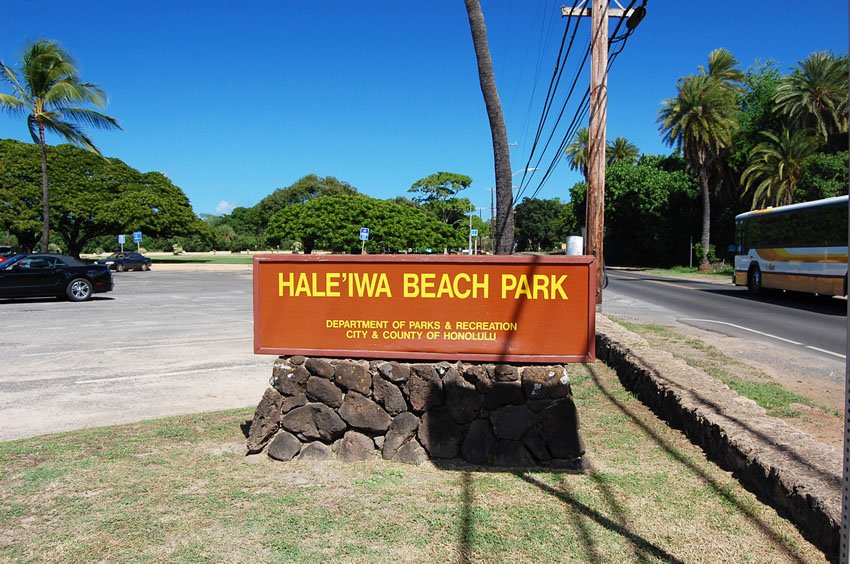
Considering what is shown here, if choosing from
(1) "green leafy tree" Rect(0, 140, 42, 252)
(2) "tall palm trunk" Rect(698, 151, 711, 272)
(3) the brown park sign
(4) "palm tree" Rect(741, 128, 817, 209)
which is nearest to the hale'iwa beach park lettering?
(3) the brown park sign

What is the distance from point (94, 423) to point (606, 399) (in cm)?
527

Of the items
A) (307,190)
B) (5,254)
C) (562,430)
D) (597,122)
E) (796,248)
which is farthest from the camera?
(307,190)

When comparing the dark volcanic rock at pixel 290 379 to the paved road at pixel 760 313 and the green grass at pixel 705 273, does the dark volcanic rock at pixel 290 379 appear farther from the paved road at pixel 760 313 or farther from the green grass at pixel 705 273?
the green grass at pixel 705 273

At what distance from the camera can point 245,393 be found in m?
7.52

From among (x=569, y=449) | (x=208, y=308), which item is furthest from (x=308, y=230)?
(x=569, y=449)

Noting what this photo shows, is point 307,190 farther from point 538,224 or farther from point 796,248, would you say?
point 796,248

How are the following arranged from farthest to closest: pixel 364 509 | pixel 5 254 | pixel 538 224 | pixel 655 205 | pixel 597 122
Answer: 1. pixel 538 224
2. pixel 655 205
3. pixel 5 254
4. pixel 597 122
5. pixel 364 509

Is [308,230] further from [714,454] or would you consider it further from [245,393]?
[714,454]

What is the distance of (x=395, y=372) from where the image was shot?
5082 millimetres

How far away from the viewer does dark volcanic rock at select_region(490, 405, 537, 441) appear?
16.2ft

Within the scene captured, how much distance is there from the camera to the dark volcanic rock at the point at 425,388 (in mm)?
5027

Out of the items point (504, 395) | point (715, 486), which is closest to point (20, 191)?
point (504, 395)

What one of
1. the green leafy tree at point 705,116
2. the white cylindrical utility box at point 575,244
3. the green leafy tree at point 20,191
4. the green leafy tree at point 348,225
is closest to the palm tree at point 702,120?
the green leafy tree at point 705,116

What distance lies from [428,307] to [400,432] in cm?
101
